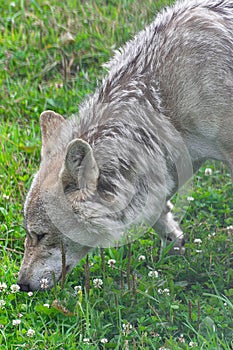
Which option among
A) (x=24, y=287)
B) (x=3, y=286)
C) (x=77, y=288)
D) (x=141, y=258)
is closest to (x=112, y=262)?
(x=141, y=258)

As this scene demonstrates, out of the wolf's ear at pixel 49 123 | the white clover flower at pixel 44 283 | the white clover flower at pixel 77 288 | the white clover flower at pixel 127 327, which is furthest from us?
the wolf's ear at pixel 49 123

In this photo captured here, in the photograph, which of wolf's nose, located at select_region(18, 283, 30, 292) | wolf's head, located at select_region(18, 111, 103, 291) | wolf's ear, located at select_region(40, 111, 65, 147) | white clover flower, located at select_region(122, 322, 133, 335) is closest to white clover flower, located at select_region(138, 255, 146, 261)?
wolf's head, located at select_region(18, 111, 103, 291)

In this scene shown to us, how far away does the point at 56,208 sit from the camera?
484cm

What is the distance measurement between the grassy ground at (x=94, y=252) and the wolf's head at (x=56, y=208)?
16cm

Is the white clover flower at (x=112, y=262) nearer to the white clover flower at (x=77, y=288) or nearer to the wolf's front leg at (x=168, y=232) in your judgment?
the white clover flower at (x=77, y=288)

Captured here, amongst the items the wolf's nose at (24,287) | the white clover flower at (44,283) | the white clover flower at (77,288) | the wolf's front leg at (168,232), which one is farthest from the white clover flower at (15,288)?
the wolf's front leg at (168,232)

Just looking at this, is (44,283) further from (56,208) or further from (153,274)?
(153,274)

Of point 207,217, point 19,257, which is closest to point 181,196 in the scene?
point 207,217

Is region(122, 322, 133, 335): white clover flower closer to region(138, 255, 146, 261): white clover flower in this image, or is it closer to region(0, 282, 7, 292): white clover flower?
region(138, 255, 146, 261): white clover flower

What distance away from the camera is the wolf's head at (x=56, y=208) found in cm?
463

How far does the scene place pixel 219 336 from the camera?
15.5ft

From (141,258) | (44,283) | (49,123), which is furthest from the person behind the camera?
(141,258)

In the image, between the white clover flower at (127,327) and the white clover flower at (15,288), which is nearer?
the white clover flower at (127,327)

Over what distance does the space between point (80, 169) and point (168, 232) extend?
1.58m
